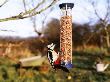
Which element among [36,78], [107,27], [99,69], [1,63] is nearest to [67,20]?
[36,78]

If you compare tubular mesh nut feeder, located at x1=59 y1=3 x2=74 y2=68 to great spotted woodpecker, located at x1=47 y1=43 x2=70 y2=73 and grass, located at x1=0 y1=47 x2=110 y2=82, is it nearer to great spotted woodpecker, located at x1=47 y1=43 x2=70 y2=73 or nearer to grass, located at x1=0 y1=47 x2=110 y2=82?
great spotted woodpecker, located at x1=47 y1=43 x2=70 y2=73

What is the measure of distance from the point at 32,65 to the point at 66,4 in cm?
1334

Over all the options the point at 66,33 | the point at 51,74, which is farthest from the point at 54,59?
the point at 51,74

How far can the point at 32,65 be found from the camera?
17500 mm

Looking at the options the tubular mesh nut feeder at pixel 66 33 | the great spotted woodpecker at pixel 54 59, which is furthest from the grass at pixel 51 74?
the great spotted woodpecker at pixel 54 59

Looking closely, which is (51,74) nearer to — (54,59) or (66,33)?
(66,33)

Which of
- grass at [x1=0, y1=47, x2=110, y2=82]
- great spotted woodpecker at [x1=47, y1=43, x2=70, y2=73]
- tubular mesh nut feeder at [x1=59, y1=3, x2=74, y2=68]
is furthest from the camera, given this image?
grass at [x1=0, y1=47, x2=110, y2=82]

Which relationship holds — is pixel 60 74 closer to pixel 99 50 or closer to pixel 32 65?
pixel 32 65

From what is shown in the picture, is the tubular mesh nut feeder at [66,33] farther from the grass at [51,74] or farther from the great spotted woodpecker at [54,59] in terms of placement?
the grass at [51,74]

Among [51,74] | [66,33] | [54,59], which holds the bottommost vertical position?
[51,74]

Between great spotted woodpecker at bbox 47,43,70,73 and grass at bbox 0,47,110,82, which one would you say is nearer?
great spotted woodpecker at bbox 47,43,70,73

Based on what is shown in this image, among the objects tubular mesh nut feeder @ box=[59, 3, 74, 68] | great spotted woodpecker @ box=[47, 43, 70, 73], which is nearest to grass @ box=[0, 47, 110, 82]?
tubular mesh nut feeder @ box=[59, 3, 74, 68]

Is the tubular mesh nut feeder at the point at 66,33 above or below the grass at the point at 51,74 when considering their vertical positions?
above

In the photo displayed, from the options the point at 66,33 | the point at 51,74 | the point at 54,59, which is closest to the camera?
the point at 54,59
